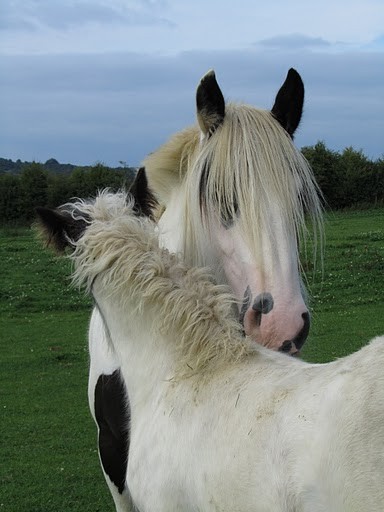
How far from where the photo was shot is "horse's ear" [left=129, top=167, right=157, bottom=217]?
3635 millimetres

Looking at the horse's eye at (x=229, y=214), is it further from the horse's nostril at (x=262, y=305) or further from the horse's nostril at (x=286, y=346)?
the horse's nostril at (x=286, y=346)

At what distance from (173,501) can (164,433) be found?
0.24m

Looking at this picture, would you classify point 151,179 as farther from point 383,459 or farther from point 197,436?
point 383,459

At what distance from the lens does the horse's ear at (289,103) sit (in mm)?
3359

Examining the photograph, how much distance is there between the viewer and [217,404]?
2.43m

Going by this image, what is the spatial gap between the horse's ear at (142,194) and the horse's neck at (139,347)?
1.99 feet

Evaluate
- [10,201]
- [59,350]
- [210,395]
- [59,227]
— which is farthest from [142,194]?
[10,201]

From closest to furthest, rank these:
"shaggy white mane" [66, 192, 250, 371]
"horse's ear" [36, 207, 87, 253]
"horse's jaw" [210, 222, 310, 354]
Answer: "shaggy white mane" [66, 192, 250, 371] → "horse's jaw" [210, 222, 310, 354] → "horse's ear" [36, 207, 87, 253]

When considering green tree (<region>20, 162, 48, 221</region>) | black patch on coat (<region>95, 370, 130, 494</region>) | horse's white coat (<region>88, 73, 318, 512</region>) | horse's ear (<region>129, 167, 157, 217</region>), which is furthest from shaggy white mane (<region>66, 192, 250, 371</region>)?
green tree (<region>20, 162, 48, 221</region>)

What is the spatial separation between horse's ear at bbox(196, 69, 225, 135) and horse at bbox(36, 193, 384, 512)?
487 mm

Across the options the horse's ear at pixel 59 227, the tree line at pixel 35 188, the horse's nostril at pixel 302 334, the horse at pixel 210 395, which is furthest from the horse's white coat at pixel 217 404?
the tree line at pixel 35 188

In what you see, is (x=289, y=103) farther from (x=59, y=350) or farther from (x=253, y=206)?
(x=59, y=350)

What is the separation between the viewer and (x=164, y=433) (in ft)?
8.56

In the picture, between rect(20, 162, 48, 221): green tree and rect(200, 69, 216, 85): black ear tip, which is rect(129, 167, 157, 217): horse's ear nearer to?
rect(200, 69, 216, 85): black ear tip
